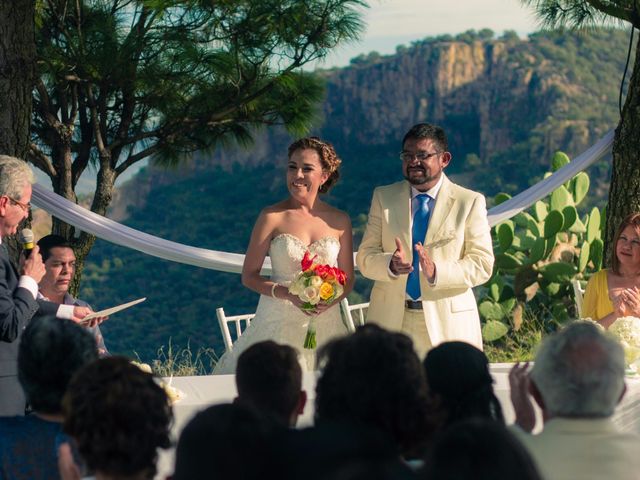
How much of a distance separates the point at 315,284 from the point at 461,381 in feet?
7.00

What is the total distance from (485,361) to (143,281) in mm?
29592

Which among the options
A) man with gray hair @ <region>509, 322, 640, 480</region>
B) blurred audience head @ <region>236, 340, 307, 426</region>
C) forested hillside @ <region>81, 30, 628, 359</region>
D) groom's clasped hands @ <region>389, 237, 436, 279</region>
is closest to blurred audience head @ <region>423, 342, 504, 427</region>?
man with gray hair @ <region>509, 322, 640, 480</region>

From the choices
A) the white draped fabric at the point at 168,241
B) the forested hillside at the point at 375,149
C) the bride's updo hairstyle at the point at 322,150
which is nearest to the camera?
the bride's updo hairstyle at the point at 322,150

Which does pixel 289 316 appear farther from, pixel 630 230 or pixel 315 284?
pixel 630 230

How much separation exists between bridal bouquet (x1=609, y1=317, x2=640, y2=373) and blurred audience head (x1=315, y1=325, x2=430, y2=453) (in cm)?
234

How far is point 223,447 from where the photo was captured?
1775 millimetres

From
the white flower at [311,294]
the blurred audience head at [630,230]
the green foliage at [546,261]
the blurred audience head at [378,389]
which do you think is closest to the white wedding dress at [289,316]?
the white flower at [311,294]

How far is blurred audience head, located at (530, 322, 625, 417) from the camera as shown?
2.30 meters

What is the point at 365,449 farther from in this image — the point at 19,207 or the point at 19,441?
the point at 19,207

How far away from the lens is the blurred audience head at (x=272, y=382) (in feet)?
8.34

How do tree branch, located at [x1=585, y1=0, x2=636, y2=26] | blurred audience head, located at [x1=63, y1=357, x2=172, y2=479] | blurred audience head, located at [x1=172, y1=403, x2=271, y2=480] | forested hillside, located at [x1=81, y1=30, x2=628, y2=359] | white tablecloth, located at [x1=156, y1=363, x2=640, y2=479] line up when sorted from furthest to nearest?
forested hillside, located at [x1=81, y1=30, x2=628, y2=359] → tree branch, located at [x1=585, y1=0, x2=636, y2=26] → white tablecloth, located at [x1=156, y1=363, x2=640, y2=479] → blurred audience head, located at [x1=63, y1=357, x2=172, y2=479] → blurred audience head, located at [x1=172, y1=403, x2=271, y2=480]

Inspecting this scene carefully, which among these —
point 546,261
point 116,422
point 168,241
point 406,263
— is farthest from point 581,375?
point 546,261

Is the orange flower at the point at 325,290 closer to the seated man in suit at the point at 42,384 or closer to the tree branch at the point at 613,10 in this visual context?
the seated man in suit at the point at 42,384

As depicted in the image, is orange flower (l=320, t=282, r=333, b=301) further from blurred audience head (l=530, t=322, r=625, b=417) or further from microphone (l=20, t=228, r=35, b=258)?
blurred audience head (l=530, t=322, r=625, b=417)
